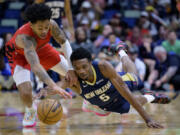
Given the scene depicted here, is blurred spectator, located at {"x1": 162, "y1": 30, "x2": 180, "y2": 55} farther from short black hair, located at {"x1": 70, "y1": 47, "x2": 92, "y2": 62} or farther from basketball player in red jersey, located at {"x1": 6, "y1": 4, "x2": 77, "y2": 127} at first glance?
short black hair, located at {"x1": 70, "y1": 47, "x2": 92, "y2": 62}

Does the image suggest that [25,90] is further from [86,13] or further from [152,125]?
[86,13]

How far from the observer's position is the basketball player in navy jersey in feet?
14.1

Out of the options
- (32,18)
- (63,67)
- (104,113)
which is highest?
(32,18)

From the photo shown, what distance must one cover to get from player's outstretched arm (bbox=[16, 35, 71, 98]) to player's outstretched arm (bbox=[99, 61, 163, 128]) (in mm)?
831

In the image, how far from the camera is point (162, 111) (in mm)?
5957

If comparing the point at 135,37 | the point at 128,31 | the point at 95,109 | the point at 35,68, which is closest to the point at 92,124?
the point at 95,109

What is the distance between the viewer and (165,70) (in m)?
9.62

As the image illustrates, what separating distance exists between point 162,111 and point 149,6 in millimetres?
6837

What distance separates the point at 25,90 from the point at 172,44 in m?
6.51

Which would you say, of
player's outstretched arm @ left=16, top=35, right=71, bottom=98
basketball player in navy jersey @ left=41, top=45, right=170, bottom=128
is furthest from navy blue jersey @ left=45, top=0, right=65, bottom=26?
basketball player in navy jersey @ left=41, top=45, right=170, bottom=128

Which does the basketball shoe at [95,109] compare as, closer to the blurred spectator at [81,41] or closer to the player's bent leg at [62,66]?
the player's bent leg at [62,66]

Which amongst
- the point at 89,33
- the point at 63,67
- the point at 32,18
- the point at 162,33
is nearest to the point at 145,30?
the point at 162,33

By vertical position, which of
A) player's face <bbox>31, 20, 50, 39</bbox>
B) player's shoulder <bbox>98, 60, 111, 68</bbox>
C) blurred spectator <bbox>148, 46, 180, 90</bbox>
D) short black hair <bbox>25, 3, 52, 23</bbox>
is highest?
short black hair <bbox>25, 3, 52, 23</bbox>

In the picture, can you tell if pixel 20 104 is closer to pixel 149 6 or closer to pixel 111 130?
pixel 111 130
